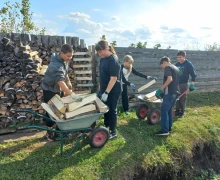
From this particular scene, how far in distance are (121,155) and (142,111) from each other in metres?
1.92

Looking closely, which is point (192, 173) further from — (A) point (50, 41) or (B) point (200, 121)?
(A) point (50, 41)

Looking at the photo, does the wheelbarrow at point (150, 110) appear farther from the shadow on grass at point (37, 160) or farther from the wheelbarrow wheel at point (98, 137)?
the shadow on grass at point (37, 160)

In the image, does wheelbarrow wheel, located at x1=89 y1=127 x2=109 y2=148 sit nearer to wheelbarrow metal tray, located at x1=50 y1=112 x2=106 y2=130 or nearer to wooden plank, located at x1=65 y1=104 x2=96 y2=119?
wheelbarrow metal tray, located at x1=50 y1=112 x2=106 y2=130

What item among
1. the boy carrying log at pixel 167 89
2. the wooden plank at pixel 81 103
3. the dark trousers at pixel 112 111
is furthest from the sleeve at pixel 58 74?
the boy carrying log at pixel 167 89

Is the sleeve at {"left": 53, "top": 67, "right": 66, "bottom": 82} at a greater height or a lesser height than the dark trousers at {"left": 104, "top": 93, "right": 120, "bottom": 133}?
greater

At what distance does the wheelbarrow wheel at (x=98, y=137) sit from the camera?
3955mm

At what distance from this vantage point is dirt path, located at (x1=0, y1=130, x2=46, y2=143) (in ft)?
14.7

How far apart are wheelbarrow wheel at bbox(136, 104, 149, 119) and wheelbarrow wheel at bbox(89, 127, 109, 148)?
69.7 inches

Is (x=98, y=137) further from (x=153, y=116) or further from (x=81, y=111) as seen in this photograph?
(x=153, y=116)

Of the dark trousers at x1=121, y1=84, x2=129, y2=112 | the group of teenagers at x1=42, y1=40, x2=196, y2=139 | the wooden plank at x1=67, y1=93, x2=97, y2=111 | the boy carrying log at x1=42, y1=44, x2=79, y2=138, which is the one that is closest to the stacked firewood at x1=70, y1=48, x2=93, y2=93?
the dark trousers at x1=121, y1=84, x2=129, y2=112

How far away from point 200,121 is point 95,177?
3457 mm

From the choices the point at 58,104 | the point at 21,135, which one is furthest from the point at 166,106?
the point at 21,135

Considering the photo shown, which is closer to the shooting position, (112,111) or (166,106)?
(112,111)

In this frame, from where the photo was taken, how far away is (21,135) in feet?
15.4
